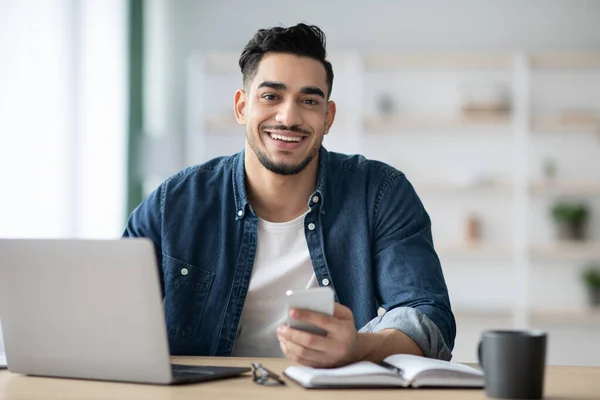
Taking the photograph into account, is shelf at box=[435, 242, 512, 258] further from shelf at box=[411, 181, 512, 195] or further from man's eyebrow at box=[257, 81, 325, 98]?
man's eyebrow at box=[257, 81, 325, 98]

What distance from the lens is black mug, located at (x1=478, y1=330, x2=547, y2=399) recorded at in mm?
1238

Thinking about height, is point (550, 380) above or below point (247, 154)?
below

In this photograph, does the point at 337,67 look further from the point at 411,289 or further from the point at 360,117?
the point at 411,289

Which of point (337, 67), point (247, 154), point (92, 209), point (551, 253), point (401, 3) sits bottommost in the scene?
point (551, 253)

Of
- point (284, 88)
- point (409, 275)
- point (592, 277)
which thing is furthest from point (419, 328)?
point (592, 277)

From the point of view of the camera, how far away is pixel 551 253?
5.33 metres

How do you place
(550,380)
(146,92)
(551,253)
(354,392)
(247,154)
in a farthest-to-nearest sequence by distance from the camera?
(146,92)
(551,253)
(247,154)
(550,380)
(354,392)

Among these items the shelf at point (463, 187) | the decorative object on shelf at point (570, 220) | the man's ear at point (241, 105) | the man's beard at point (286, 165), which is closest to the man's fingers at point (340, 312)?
the man's beard at point (286, 165)

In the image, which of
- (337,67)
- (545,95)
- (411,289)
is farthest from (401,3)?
(411,289)

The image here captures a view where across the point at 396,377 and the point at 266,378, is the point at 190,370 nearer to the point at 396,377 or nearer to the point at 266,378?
the point at 266,378

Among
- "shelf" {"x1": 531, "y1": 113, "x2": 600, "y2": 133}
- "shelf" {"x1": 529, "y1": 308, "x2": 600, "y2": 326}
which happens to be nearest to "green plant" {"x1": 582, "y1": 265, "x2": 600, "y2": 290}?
"shelf" {"x1": 529, "y1": 308, "x2": 600, "y2": 326}

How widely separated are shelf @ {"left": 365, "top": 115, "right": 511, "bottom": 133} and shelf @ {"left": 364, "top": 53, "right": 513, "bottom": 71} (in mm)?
338

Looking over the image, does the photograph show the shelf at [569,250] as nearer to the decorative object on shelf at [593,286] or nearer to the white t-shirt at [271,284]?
the decorative object on shelf at [593,286]

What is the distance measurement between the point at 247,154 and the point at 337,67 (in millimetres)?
3416
